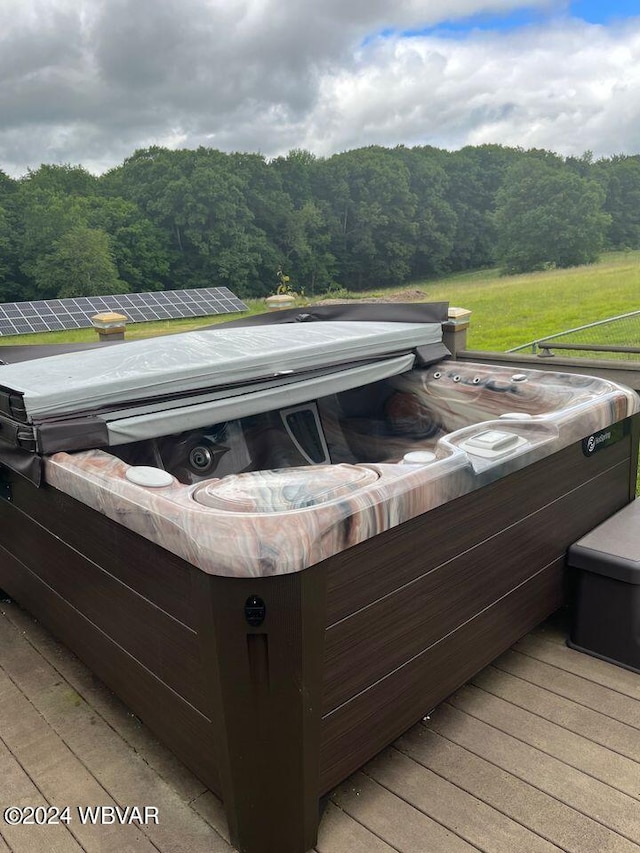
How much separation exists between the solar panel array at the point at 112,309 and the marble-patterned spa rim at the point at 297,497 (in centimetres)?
696

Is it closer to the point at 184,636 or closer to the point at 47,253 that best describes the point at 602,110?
the point at 47,253

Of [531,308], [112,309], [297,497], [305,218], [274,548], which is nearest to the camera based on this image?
[274,548]

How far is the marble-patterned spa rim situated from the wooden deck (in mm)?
560

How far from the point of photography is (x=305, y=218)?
13344 millimetres

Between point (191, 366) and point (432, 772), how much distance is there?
1197 mm

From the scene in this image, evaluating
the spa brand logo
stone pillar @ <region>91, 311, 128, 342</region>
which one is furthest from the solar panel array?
the spa brand logo

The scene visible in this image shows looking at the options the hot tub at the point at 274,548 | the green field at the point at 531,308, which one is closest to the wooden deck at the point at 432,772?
the hot tub at the point at 274,548

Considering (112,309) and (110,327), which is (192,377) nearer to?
(110,327)

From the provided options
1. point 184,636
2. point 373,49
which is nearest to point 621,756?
point 184,636

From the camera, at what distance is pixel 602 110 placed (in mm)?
Result: 10516

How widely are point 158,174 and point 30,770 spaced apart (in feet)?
42.6

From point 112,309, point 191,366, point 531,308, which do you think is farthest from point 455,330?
point 112,309

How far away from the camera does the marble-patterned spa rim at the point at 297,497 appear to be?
0.95 metres

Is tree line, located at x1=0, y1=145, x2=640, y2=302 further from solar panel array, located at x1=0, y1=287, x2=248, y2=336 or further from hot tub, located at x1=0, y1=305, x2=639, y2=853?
hot tub, located at x1=0, y1=305, x2=639, y2=853
